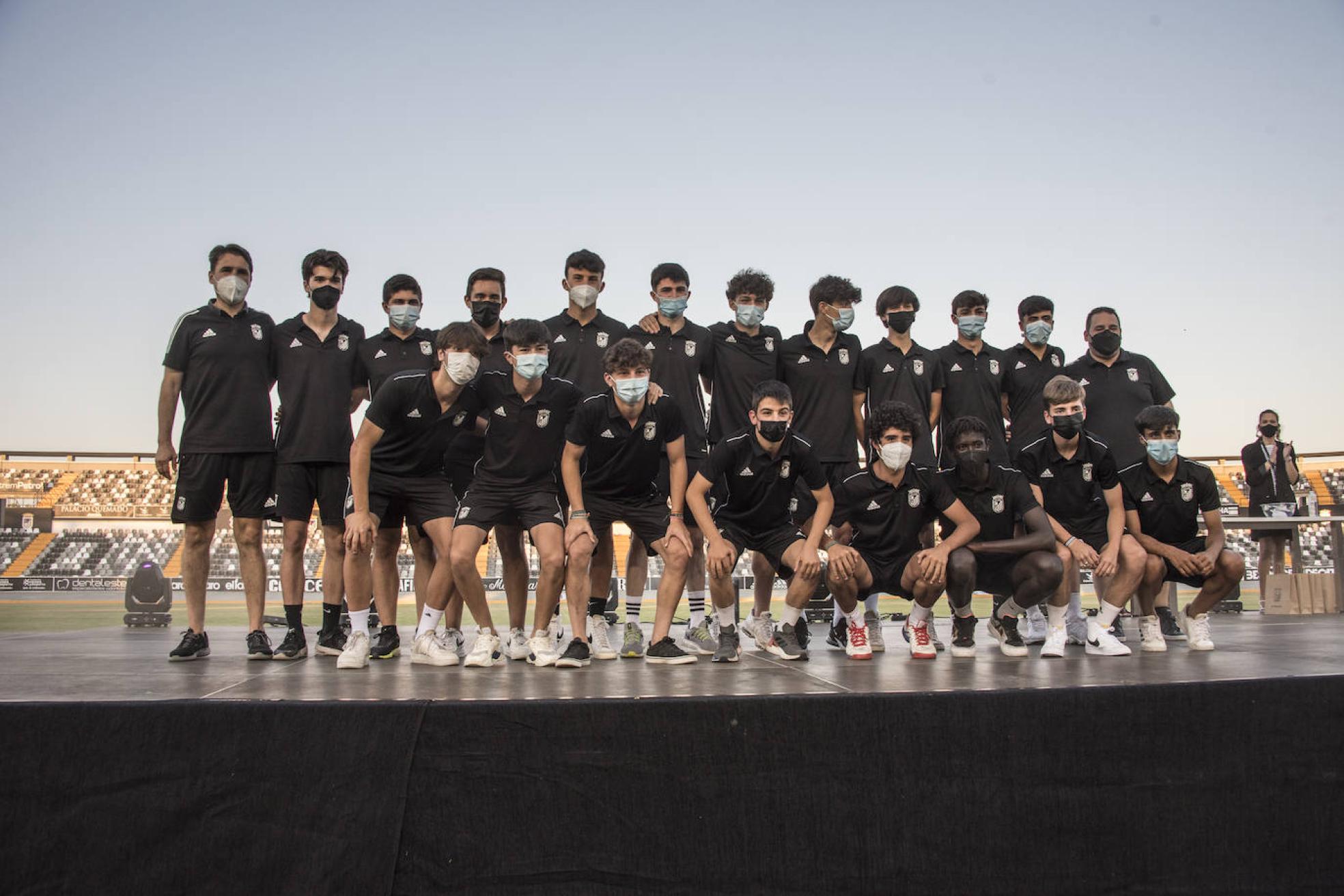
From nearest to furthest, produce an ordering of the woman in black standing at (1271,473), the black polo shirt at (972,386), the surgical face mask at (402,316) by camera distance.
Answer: the surgical face mask at (402,316) < the black polo shirt at (972,386) < the woman in black standing at (1271,473)

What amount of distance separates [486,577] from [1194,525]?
22.2m

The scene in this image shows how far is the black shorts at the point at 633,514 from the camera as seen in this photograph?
516 centimetres

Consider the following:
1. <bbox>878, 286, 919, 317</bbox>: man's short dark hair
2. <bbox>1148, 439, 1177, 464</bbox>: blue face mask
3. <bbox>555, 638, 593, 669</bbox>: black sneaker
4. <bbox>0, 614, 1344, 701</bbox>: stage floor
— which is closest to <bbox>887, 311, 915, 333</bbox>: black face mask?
<bbox>878, 286, 919, 317</bbox>: man's short dark hair

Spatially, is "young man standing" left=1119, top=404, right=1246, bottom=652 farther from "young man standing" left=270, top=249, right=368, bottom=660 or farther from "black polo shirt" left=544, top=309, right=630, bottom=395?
"young man standing" left=270, top=249, right=368, bottom=660

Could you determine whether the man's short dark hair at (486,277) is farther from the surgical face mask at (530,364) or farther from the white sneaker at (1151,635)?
the white sneaker at (1151,635)

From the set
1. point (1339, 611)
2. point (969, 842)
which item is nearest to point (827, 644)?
point (969, 842)

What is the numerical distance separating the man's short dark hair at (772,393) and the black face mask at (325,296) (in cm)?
261

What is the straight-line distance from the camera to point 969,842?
9.20 feet

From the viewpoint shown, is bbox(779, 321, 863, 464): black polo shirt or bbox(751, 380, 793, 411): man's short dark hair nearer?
bbox(751, 380, 793, 411): man's short dark hair

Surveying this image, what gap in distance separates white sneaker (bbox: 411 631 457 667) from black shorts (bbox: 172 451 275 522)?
1.34 meters

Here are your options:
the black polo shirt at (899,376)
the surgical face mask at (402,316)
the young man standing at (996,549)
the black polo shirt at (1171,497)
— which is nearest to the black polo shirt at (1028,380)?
the black polo shirt at (899,376)

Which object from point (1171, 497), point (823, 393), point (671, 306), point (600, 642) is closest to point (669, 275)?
point (671, 306)

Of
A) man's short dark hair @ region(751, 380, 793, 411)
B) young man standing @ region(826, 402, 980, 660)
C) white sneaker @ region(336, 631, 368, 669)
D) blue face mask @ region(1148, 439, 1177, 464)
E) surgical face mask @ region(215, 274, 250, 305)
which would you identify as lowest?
white sneaker @ region(336, 631, 368, 669)

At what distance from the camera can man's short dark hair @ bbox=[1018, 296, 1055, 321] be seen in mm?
6340
